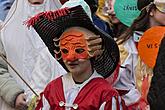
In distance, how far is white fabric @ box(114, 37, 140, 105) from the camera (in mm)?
2826

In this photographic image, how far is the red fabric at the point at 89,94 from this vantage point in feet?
8.08

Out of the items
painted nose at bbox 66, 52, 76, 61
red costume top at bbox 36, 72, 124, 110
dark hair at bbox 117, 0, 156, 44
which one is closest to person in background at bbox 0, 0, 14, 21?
dark hair at bbox 117, 0, 156, 44

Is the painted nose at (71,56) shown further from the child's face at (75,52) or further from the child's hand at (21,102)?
the child's hand at (21,102)

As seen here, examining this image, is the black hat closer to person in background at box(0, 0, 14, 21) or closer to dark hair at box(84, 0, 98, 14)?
dark hair at box(84, 0, 98, 14)

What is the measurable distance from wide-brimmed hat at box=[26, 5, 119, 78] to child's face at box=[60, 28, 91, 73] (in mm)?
69

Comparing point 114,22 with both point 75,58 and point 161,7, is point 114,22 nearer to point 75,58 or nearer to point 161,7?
point 161,7

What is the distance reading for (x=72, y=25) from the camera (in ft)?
8.54

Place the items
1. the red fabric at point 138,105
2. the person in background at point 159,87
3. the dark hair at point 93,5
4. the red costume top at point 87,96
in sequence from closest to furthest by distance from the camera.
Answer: the person in background at point 159,87 → the red costume top at point 87,96 → the red fabric at point 138,105 → the dark hair at point 93,5

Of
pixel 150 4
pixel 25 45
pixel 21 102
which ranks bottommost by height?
pixel 21 102

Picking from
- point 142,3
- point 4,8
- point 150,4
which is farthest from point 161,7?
point 4,8

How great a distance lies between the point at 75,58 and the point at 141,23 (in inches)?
25.6

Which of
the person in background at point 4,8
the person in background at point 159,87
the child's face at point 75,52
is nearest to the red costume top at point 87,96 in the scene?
the child's face at point 75,52

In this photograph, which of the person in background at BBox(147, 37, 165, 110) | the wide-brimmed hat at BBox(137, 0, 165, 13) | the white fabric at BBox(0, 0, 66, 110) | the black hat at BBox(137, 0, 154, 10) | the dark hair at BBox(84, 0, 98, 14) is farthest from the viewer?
the dark hair at BBox(84, 0, 98, 14)

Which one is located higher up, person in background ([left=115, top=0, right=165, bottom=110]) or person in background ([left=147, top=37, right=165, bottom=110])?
person in background ([left=147, top=37, right=165, bottom=110])
